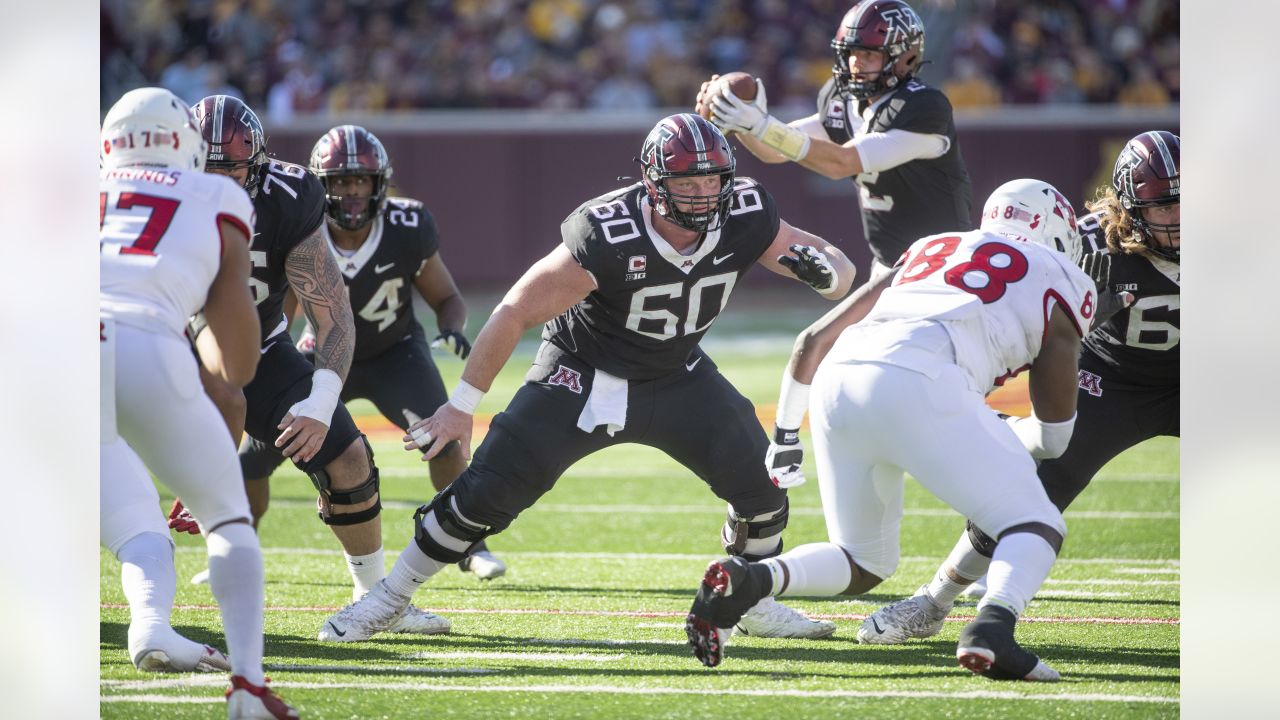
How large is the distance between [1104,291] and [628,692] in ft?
5.89

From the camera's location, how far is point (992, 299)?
330 cm

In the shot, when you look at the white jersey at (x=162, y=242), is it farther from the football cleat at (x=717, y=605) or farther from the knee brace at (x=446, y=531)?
the football cleat at (x=717, y=605)

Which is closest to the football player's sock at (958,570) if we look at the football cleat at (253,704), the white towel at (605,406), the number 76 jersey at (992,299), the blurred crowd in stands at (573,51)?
the number 76 jersey at (992,299)

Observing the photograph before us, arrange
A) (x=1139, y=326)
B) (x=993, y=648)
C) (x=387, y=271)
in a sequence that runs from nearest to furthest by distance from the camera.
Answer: (x=993, y=648), (x=1139, y=326), (x=387, y=271)

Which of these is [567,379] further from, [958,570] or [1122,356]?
[1122,356]

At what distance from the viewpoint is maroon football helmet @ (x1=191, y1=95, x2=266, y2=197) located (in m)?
3.99

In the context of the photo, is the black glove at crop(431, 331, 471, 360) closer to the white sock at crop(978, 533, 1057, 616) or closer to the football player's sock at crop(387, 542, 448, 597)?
the football player's sock at crop(387, 542, 448, 597)

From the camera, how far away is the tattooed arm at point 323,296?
398cm

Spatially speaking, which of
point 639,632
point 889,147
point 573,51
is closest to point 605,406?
point 639,632

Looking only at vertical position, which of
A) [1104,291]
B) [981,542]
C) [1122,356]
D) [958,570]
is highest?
[1104,291]

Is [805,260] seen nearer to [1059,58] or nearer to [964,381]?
[964,381]

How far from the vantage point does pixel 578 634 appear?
3.94 m

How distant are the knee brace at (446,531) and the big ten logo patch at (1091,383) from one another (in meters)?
1.76
